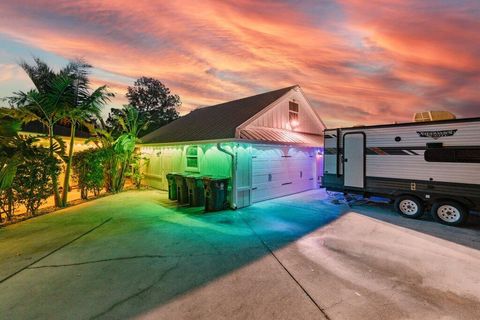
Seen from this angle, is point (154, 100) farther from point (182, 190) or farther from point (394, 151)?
point (394, 151)

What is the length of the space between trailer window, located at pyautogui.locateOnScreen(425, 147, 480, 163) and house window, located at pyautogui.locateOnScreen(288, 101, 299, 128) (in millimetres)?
6709

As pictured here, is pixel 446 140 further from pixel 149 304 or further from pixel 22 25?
pixel 22 25

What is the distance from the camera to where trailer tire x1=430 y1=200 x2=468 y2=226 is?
272 inches

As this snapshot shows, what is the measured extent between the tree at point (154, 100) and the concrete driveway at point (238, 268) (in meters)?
28.3

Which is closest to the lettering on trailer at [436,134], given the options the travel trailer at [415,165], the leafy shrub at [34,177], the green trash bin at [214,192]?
the travel trailer at [415,165]

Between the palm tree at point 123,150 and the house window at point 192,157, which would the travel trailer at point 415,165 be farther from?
the palm tree at point 123,150

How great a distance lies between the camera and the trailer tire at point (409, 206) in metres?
7.70

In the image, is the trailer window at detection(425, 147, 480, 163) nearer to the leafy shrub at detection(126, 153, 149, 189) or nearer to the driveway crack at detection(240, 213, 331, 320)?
the driveway crack at detection(240, 213, 331, 320)

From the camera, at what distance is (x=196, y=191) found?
9406 millimetres

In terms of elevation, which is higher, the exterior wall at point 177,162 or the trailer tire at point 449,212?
the exterior wall at point 177,162

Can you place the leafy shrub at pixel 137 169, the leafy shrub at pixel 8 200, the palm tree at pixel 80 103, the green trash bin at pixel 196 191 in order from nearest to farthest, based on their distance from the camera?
the leafy shrub at pixel 8 200
the palm tree at pixel 80 103
the green trash bin at pixel 196 191
the leafy shrub at pixel 137 169

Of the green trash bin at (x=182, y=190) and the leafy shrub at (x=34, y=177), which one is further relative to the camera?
the green trash bin at (x=182, y=190)

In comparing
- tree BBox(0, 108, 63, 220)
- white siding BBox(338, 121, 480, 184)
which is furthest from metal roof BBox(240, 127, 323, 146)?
tree BBox(0, 108, 63, 220)

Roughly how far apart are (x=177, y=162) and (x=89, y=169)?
4127mm
